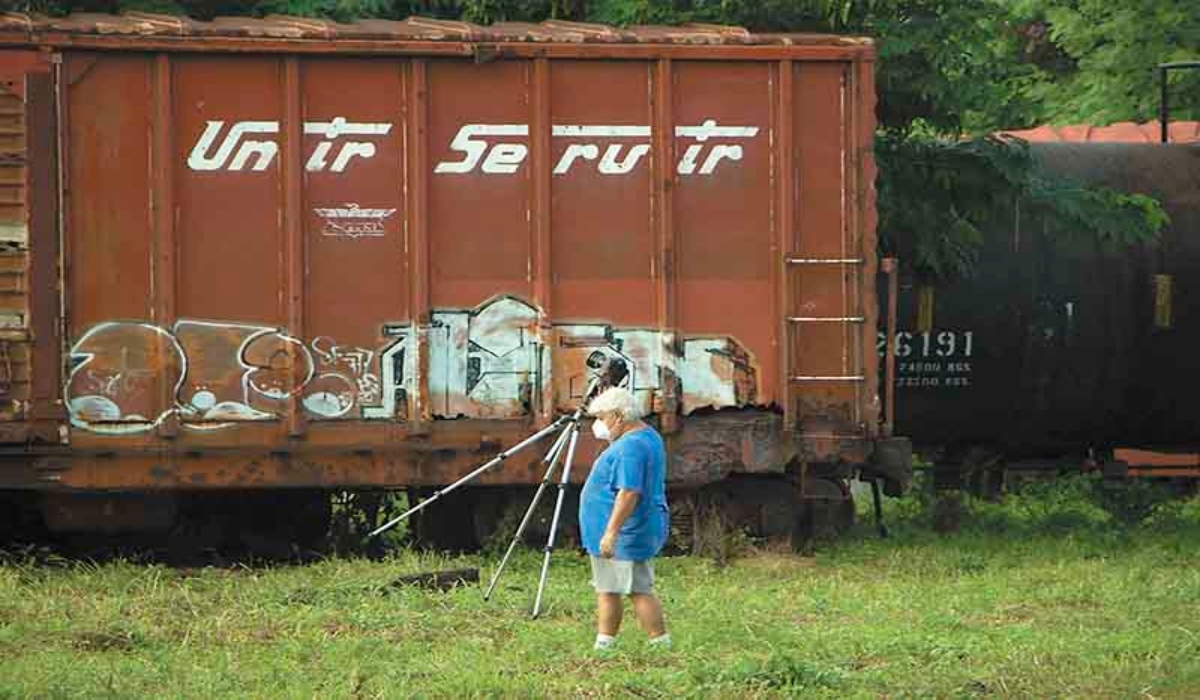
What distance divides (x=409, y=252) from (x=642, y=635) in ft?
13.7

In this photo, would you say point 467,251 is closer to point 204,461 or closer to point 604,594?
point 204,461

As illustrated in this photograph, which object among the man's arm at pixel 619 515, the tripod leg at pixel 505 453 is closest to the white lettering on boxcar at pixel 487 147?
the tripod leg at pixel 505 453

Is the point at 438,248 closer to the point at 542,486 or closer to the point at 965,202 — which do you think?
the point at 542,486

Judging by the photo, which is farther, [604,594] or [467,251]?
[467,251]

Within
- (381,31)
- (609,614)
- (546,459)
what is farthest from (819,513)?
(609,614)

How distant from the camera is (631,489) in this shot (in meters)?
10.6

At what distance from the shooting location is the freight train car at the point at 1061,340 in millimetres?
17766

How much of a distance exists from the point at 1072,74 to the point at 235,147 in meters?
20.7

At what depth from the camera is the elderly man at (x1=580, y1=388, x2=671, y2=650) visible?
1063 centimetres

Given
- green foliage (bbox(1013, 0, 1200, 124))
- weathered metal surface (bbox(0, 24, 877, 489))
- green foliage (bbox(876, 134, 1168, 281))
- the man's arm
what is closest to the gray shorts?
the man's arm

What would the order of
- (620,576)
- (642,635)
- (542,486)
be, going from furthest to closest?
(542,486), (642,635), (620,576)

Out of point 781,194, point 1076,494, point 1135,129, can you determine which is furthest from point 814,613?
point 1135,129

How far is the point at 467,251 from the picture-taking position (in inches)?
580

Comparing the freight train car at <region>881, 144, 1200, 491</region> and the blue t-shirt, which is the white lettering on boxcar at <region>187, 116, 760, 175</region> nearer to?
the freight train car at <region>881, 144, 1200, 491</region>
